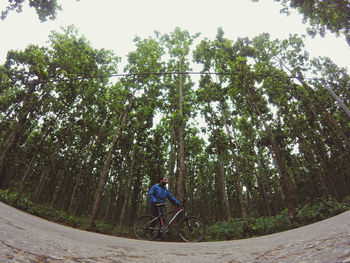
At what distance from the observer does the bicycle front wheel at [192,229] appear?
5855 mm

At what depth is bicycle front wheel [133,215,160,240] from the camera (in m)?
5.87

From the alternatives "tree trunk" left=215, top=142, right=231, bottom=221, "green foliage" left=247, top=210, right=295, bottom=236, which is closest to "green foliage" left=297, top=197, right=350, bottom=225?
"green foliage" left=247, top=210, right=295, bottom=236

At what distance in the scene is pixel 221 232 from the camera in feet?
30.2

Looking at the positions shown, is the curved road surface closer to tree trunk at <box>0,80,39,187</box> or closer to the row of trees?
the row of trees

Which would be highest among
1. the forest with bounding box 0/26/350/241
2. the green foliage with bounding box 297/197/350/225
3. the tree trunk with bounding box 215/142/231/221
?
the forest with bounding box 0/26/350/241

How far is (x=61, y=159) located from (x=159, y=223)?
28035 millimetres

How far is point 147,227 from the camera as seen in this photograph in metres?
5.94

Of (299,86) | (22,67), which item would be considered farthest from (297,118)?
(22,67)

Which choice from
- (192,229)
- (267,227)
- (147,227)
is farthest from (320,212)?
(147,227)

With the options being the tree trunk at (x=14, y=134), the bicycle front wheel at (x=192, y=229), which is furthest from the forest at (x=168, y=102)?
the bicycle front wheel at (x=192, y=229)

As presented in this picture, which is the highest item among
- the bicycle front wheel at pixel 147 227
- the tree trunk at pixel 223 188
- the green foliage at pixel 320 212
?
the tree trunk at pixel 223 188

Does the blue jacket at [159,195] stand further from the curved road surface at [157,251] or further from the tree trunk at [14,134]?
the tree trunk at [14,134]

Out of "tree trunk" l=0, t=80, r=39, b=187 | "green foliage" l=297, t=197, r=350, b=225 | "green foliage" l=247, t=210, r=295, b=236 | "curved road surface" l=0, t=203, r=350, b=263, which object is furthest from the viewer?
"tree trunk" l=0, t=80, r=39, b=187

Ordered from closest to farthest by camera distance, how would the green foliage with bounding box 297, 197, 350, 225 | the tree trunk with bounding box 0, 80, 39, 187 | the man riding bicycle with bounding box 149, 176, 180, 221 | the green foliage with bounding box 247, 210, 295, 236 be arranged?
the man riding bicycle with bounding box 149, 176, 180, 221 < the green foliage with bounding box 247, 210, 295, 236 < the green foliage with bounding box 297, 197, 350, 225 < the tree trunk with bounding box 0, 80, 39, 187
